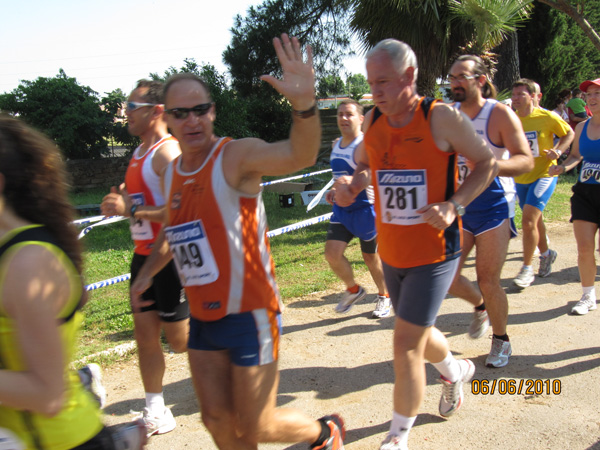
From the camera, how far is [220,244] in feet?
8.06

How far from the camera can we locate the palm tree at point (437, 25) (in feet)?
34.9

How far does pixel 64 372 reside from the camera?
5.32 feet

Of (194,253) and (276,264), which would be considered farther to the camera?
(276,264)

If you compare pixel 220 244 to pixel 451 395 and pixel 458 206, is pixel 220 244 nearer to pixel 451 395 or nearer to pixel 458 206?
pixel 458 206

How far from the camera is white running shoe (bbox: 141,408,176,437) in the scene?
11.5 ft

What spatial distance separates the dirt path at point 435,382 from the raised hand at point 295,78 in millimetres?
2160

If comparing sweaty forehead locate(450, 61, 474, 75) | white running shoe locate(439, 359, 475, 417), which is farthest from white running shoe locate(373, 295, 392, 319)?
sweaty forehead locate(450, 61, 474, 75)

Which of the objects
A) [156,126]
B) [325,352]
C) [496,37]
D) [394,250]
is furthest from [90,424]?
[496,37]

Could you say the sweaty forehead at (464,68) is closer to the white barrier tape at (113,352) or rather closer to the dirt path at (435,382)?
the dirt path at (435,382)

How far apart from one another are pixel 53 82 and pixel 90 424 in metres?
18.9

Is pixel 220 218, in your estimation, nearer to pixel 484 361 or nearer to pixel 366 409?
pixel 366 409

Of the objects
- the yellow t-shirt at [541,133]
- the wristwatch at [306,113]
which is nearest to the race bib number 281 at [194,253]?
the wristwatch at [306,113]
